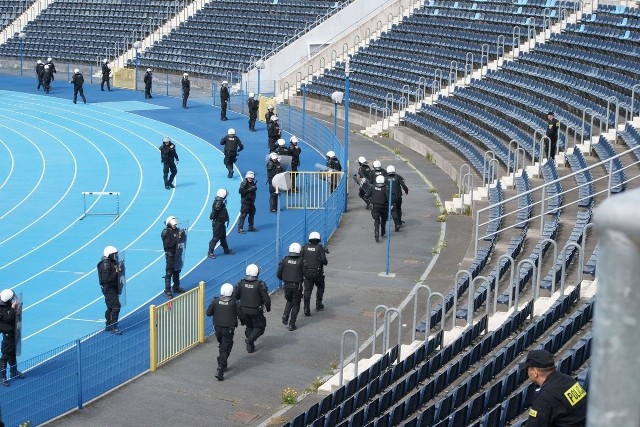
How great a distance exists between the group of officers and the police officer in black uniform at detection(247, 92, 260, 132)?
1614cm

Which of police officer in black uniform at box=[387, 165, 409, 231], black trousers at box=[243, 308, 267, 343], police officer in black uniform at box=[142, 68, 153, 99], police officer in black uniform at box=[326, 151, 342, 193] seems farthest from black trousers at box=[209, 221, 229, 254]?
police officer in black uniform at box=[142, 68, 153, 99]

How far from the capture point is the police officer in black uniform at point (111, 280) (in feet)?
45.0

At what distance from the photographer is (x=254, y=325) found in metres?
13.2

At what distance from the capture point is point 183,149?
29.8 metres

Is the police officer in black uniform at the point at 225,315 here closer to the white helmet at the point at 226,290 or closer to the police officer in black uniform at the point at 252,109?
the white helmet at the point at 226,290

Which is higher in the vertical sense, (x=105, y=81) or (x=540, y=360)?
(x=540, y=360)

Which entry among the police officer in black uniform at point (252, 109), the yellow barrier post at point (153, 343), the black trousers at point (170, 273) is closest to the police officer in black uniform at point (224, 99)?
the police officer in black uniform at point (252, 109)

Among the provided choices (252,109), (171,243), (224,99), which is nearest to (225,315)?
(171,243)

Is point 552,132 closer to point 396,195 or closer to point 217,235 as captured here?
point 396,195

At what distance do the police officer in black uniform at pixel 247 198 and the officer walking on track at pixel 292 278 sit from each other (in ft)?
17.2

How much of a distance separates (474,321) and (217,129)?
68.8 ft

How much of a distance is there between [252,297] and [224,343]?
A: 707 mm

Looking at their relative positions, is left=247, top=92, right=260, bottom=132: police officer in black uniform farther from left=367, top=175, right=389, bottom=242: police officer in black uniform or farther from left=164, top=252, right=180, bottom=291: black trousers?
left=164, top=252, right=180, bottom=291: black trousers

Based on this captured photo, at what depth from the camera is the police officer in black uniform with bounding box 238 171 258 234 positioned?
19.4m
